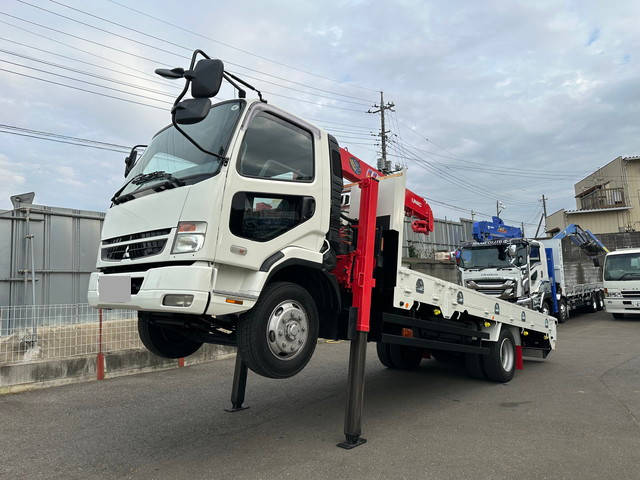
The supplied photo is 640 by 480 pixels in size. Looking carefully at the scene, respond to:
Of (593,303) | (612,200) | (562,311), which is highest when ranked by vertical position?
(612,200)

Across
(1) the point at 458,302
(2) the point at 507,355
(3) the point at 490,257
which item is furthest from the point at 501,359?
(3) the point at 490,257

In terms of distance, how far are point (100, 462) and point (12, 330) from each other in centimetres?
368

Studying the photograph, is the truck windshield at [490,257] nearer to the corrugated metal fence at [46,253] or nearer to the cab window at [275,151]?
the cab window at [275,151]

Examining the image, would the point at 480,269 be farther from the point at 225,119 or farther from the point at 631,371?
the point at 225,119

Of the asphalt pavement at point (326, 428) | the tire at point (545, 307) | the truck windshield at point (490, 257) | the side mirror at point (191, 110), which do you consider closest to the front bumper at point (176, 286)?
the side mirror at point (191, 110)

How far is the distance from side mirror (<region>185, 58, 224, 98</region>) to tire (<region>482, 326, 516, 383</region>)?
5498 mm

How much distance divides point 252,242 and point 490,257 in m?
10.4

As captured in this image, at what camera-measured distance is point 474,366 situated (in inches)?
268

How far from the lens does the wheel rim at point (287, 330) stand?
344cm

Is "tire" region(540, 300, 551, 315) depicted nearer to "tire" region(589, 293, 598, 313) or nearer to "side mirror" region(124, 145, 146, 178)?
"tire" region(589, 293, 598, 313)

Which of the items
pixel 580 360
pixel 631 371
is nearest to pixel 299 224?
pixel 631 371

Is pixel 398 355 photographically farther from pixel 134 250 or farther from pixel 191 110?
pixel 191 110

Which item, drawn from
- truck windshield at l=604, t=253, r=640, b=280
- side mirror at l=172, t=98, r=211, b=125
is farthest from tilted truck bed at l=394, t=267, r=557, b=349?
truck windshield at l=604, t=253, r=640, b=280

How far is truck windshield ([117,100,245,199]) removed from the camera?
3.39 meters
